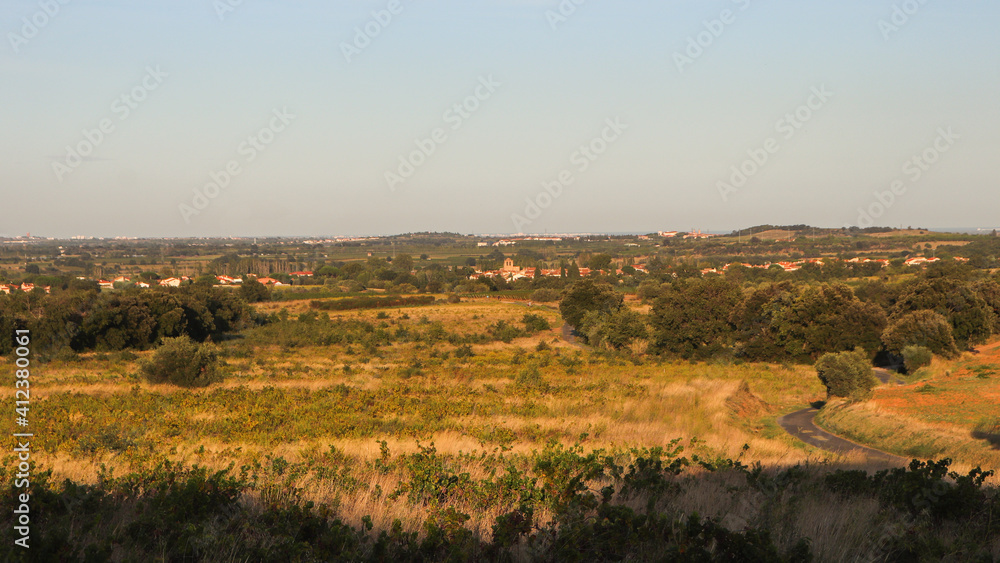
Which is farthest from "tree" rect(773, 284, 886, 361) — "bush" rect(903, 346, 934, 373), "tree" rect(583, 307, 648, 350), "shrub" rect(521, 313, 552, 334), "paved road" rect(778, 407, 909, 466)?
"shrub" rect(521, 313, 552, 334)

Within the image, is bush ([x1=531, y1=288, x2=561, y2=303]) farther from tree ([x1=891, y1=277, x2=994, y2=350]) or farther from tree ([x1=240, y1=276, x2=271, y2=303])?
tree ([x1=891, y1=277, x2=994, y2=350])

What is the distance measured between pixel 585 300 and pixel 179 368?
1294 inches

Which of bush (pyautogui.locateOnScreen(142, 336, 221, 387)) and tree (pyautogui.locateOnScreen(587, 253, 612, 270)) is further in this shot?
tree (pyautogui.locateOnScreen(587, 253, 612, 270))

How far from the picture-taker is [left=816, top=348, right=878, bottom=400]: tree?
24.2 meters

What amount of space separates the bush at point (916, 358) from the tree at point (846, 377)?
842 cm

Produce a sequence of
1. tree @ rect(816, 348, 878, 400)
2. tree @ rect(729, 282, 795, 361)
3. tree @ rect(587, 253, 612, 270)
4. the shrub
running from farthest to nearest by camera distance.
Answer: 1. tree @ rect(587, 253, 612, 270)
2. the shrub
3. tree @ rect(729, 282, 795, 361)
4. tree @ rect(816, 348, 878, 400)

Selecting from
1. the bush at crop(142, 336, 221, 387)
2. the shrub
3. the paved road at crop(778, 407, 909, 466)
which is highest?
the bush at crop(142, 336, 221, 387)

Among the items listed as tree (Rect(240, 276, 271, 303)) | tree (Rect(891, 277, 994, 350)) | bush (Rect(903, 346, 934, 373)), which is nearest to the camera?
bush (Rect(903, 346, 934, 373))

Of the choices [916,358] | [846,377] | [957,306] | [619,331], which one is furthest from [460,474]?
[957,306]

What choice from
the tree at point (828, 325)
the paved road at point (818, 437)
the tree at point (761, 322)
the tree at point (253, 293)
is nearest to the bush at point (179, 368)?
the paved road at point (818, 437)

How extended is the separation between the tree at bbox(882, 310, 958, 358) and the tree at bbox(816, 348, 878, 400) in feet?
32.7

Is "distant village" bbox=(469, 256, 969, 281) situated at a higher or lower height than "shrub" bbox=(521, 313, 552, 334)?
higher

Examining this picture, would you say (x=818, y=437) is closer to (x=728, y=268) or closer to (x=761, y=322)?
(x=761, y=322)

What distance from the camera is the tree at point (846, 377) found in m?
24.2
